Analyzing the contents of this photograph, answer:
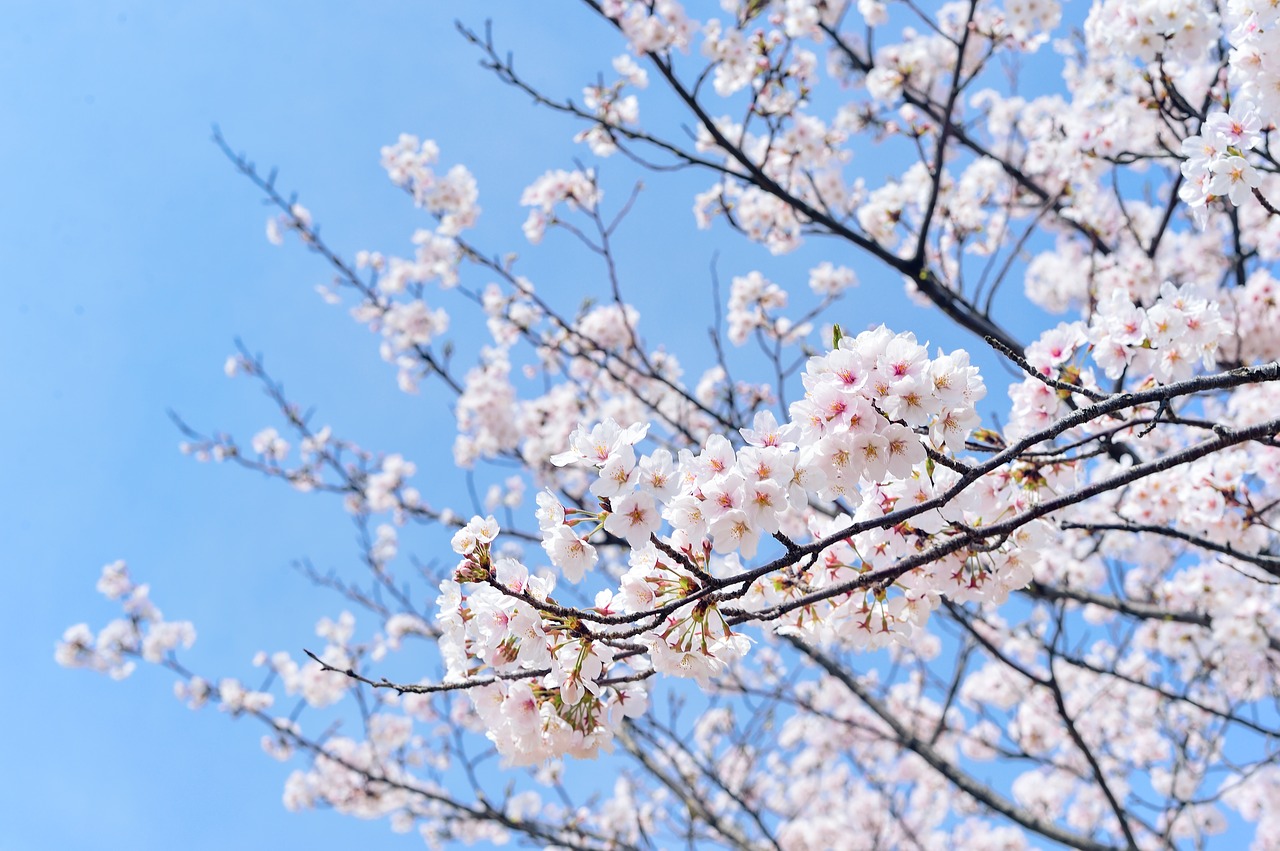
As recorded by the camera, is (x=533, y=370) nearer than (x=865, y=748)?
Yes

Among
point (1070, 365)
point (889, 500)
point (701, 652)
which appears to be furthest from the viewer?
point (1070, 365)

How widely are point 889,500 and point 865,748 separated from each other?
31.3 feet

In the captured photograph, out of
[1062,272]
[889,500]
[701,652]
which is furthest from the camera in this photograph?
[1062,272]

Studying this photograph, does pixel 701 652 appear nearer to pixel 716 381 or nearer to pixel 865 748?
pixel 716 381

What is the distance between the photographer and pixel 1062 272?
912 centimetres

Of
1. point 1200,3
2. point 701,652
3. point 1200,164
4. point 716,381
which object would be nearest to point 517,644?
point 701,652

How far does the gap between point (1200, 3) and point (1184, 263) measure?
4.52 metres

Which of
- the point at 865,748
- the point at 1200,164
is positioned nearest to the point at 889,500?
the point at 1200,164

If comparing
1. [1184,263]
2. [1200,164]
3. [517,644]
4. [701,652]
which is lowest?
[517,644]

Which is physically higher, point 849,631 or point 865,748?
point 865,748

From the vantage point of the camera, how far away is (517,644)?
6.18ft

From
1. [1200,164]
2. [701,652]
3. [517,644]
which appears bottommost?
[517,644]

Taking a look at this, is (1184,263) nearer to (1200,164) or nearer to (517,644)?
(1200,164)

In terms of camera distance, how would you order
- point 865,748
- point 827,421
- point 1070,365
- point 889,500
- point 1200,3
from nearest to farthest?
1. point 827,421
2. point 889,500
3. point 1070,365
4. point 1200,3
5. point 865,748
